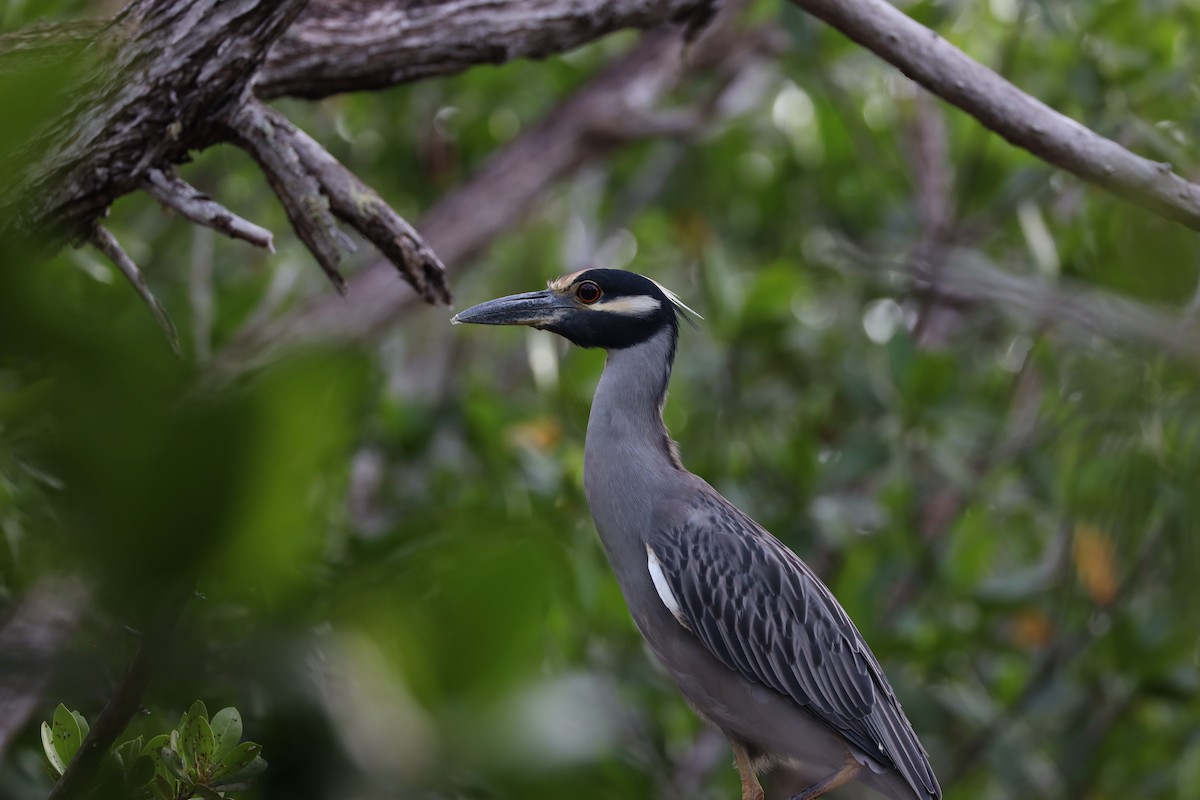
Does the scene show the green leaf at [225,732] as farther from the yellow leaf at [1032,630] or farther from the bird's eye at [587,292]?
the yellow leaf at [1032,630]

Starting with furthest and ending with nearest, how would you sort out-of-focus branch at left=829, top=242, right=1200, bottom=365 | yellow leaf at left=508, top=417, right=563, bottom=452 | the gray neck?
yellow leaf at left=508, top=417, right=563, bottom=452 < the gray neck < out-of-focus branch at left=829, top=242, right=1200, bottom=365

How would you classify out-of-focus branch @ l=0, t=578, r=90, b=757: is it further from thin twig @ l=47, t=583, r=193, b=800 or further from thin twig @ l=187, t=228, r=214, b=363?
thin twig @ l=187, t=228, r=214, b=363

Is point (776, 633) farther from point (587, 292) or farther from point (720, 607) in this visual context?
point (587, 292)

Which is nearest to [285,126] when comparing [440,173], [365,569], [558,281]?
[558,281]

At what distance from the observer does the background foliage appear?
33.5 inches

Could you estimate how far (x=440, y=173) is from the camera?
659cm

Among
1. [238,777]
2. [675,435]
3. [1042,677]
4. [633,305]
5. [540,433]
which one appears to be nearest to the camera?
[238,777]

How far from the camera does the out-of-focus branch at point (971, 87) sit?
3.07m

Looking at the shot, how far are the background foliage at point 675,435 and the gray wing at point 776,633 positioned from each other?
15.1 inches

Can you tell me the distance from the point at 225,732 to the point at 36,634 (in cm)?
52

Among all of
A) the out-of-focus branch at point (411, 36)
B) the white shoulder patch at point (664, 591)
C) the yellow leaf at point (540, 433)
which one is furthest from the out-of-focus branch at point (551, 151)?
the white shoulder patch at point (664, 591)

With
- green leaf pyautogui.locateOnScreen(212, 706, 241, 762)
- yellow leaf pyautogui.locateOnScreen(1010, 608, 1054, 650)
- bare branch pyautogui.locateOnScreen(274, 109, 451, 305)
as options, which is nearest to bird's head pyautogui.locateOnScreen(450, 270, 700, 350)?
bare branch pyautogui.locateOnScreen(274, 109, 451, 305)

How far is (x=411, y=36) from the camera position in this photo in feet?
11.6

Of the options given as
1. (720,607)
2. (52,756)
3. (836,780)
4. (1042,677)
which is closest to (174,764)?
(52,756)
